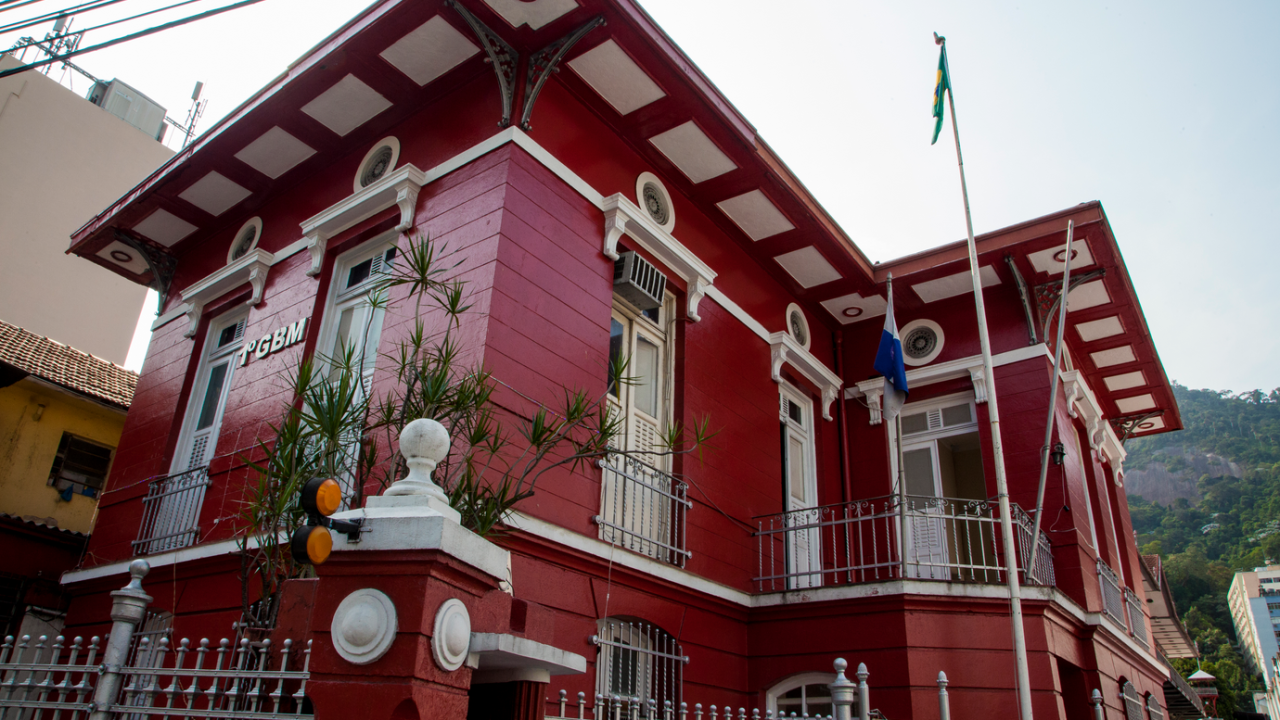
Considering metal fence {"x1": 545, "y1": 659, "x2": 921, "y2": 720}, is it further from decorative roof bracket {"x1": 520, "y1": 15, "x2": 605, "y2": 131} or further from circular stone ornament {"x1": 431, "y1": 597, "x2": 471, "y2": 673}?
decorative roof bracket {"x1": 520, "y1": 15, "x2": 605, "y2": 131}

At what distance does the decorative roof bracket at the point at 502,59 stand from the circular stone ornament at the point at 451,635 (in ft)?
17.2

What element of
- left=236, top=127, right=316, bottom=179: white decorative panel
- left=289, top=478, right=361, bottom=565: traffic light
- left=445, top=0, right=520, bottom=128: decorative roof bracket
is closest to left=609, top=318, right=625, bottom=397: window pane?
left=445, top=0, right=520, bottom=128: decorative roof bracket

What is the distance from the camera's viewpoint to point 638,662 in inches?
277

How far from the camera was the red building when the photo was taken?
7.41 meters

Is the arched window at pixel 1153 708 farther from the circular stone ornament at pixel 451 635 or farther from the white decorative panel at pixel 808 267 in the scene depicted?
the circular stone ornament at pixel 451 635

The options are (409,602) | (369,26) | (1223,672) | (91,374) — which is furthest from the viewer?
(1223,672)

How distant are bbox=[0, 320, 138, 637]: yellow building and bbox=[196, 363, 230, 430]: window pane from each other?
2501 mm

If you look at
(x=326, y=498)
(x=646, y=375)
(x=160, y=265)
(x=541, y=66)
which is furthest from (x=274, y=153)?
(x=326, y=498)

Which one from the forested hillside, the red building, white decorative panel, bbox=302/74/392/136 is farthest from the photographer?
the forested hillside

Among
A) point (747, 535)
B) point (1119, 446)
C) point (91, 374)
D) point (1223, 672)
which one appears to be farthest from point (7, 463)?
point (1223, 672)

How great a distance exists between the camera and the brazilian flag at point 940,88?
371 inches

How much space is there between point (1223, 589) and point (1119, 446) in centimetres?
5506

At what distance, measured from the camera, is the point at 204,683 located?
22.9ft

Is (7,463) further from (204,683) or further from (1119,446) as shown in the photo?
(1119,446)
